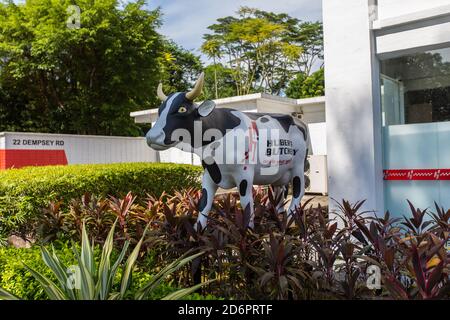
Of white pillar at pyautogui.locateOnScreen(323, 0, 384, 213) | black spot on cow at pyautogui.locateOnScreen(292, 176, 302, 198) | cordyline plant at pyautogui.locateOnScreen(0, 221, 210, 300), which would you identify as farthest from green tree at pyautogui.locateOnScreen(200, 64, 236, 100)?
cordyline plant at pyautogui.locateOnScreen(0, 221, 210, 300)

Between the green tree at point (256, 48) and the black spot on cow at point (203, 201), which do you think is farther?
the green tree at point (256, 48)

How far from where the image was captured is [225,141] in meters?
4.09

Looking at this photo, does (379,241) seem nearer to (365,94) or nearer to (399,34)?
(365,94)

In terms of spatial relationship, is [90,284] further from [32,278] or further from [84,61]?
[84,61]

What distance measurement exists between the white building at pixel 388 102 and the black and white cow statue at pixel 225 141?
3.11ft

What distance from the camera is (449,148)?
4.77m

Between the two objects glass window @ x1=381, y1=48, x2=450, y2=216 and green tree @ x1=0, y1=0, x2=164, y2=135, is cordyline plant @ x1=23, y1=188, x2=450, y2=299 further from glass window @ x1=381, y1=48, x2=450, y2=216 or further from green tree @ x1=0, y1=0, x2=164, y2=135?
green tree @ x1=0, y1=0, x2=164, y2=135

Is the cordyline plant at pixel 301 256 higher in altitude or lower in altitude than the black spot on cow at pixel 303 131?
lower

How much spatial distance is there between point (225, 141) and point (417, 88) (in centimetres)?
269

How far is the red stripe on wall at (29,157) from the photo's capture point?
10938mm

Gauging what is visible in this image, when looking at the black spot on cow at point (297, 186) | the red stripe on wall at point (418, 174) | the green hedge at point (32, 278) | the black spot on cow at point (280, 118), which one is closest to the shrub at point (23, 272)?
the green hedge at point (32, 278)

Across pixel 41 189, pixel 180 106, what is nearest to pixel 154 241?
pixel 180 106

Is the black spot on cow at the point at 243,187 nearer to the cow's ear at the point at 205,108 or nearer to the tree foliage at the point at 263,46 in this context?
the cow's ear at the point at 205,108

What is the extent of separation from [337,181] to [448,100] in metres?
1.63
